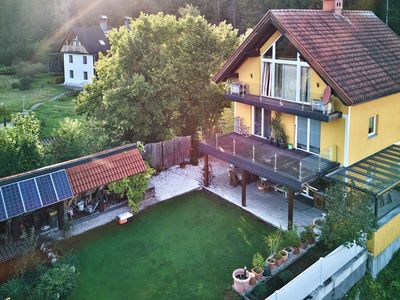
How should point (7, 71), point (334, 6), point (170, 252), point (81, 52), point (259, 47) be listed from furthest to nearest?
point (7, 71) → point (81, 52) → point (334, 6) → point (259, 47) → point (170, 252)

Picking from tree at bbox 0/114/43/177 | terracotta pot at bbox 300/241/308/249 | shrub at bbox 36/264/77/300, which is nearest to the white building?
tree at bbox 0/114/43/177

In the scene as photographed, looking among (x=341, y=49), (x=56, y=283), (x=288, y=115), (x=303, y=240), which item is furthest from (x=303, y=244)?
(x=341, y=49)

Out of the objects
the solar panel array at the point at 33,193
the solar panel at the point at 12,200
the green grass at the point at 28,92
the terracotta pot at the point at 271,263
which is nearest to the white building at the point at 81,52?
the green grass at the point at 28,92

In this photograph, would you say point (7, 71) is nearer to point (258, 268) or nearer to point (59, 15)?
point (59, 15)

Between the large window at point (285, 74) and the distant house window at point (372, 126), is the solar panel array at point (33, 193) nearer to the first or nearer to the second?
the large window at point (285, 74)

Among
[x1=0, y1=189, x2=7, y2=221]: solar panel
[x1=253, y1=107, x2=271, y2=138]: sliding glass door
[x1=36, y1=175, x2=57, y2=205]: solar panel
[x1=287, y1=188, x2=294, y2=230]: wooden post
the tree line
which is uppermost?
the tree line

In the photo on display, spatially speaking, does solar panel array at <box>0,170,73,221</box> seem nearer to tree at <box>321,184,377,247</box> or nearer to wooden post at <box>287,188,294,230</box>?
wooden post at <box>287,188,294,230</box>
